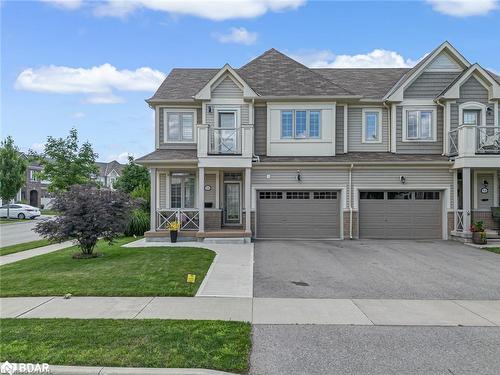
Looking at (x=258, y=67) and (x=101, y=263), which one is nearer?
(x=101, y=263)

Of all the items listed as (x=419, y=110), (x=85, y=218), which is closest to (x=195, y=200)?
(x=85, y=218)

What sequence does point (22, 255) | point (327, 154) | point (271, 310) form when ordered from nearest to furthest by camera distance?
point (271, 310) < point (22, 255) < point (327, 154)

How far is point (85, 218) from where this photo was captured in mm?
11219

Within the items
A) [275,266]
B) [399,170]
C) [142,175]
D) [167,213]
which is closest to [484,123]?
[399,170]

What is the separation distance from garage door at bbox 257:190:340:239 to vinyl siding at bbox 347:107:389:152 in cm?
286

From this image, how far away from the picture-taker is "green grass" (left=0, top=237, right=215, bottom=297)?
25.3 ft

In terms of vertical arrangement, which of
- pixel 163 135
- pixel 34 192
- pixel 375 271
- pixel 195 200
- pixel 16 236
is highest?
pixel 163 135

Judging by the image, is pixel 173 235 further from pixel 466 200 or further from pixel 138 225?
pixel 466 200

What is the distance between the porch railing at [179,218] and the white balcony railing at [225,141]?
2708 mm

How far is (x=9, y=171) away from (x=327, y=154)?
102ft

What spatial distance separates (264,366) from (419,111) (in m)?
16.1

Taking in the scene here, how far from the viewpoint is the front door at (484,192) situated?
17.0 meters

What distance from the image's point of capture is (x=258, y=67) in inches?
747

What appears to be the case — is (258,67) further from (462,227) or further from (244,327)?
(244,327)
